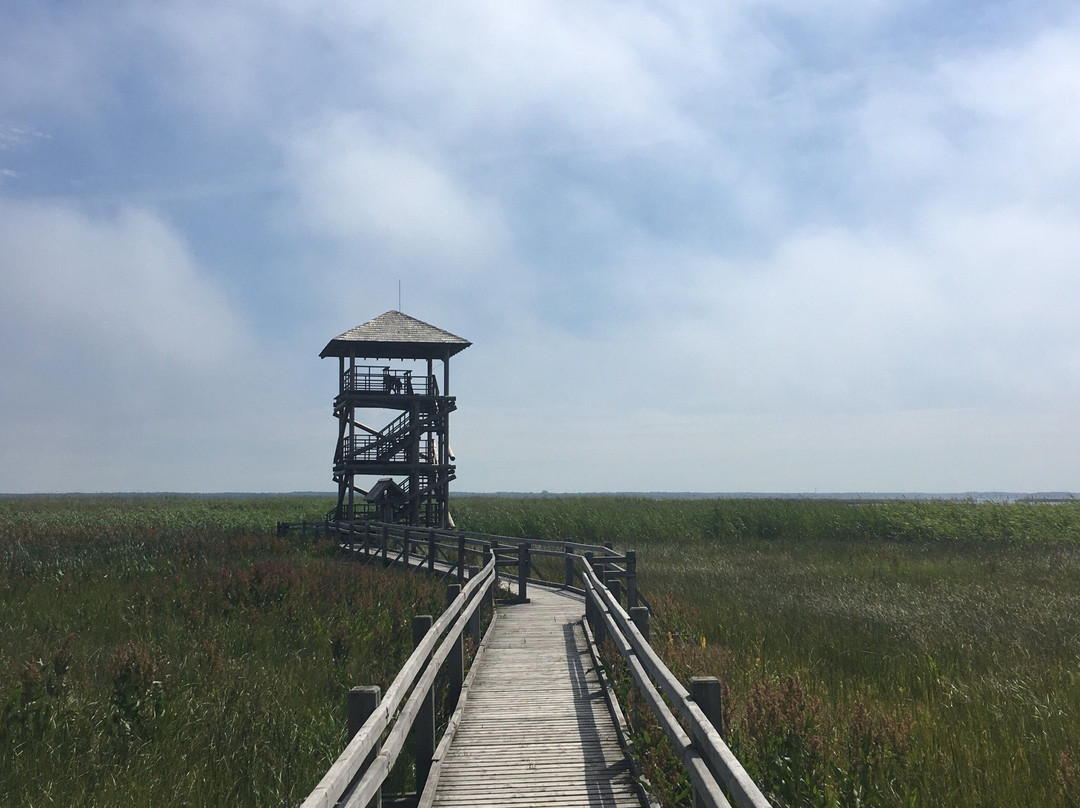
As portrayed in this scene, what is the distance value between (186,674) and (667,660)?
19.2ft

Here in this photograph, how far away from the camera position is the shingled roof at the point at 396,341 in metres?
31.6

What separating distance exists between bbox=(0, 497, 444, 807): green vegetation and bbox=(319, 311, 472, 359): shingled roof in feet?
45.4

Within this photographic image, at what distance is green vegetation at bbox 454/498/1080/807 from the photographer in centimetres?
641

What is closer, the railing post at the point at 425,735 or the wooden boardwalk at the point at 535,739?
the wooden boardwalk at the point at 535,739

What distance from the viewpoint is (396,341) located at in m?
31.4

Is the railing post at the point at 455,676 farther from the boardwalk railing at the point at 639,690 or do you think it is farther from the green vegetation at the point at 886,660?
the green vegetation at the point at 886,660

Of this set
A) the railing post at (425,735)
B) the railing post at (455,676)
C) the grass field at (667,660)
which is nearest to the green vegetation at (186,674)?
the grass field at (667,660)

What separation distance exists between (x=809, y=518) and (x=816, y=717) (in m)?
27.4

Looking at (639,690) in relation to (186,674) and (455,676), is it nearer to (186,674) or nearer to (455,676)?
(455,676)

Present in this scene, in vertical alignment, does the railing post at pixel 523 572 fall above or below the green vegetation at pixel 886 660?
above

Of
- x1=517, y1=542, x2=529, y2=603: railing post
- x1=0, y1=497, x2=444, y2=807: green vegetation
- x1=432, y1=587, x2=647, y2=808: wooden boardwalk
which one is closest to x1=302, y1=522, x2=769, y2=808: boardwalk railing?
x1=432, y1=587, x2=647, y2=808: wooden boardwalk

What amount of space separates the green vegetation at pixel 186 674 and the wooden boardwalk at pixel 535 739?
50.1 inches

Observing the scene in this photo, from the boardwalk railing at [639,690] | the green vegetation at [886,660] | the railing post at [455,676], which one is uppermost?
the boardwalk railing at [639,690]

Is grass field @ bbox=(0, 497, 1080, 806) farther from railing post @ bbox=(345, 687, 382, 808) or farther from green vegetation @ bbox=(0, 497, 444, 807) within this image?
railing post @ bbox=(345, 687, 382, 808)
